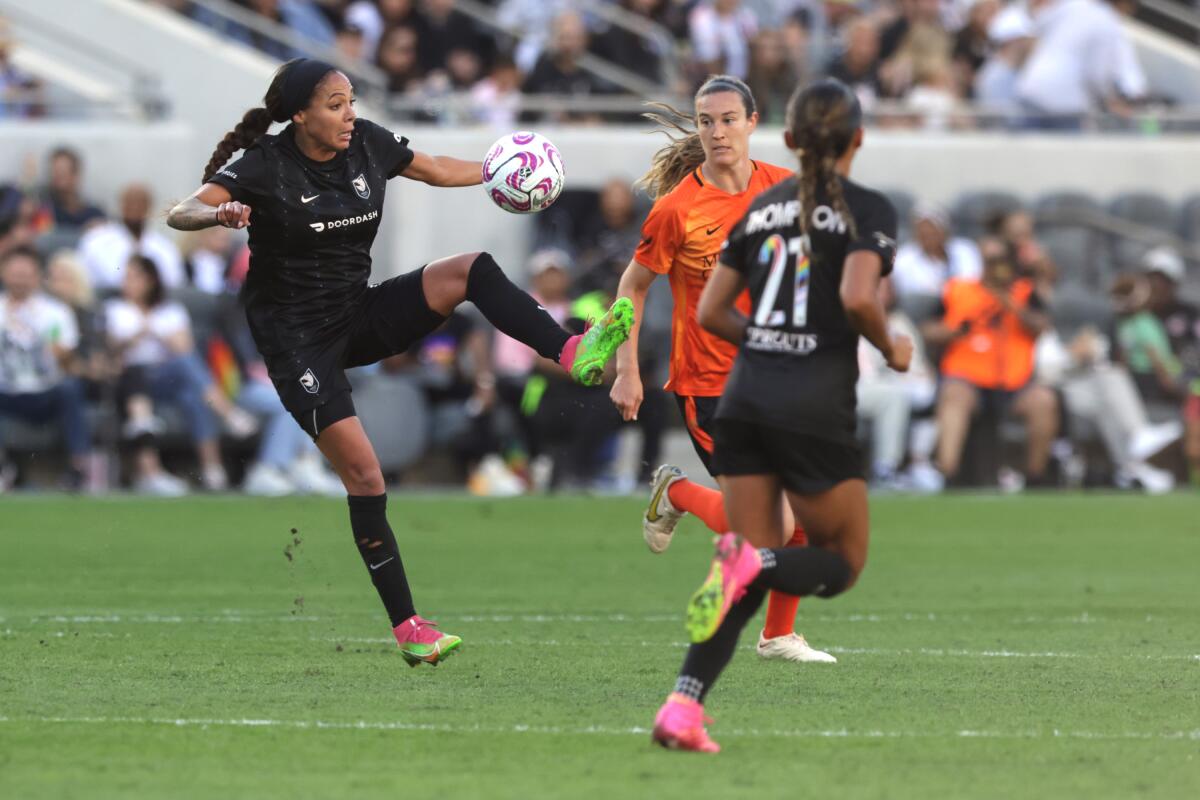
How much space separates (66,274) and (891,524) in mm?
6966

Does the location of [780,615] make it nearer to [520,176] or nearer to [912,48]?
[520,176]

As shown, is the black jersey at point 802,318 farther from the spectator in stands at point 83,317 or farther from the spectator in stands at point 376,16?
the spectator in stands at point 376,16

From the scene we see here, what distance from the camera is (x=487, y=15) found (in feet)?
69.6

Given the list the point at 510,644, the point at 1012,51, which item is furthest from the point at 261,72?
Result: the point at 510,644

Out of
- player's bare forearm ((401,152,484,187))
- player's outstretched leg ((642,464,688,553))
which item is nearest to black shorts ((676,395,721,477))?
player's outstretched leg ((642,464,688,553))

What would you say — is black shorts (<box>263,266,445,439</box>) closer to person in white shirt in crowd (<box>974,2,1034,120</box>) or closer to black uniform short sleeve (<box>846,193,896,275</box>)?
black uniform short sleeve (<box>846,193,896,275</box>)

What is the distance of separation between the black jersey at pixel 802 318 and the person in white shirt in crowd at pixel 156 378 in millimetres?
10866

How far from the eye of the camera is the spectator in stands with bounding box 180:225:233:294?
1767 cm

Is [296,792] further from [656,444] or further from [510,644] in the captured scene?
[656,444]

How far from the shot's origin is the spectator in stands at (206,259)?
1767 cm

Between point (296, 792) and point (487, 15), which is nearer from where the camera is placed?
point (296, 792)

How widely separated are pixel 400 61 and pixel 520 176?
11.5m

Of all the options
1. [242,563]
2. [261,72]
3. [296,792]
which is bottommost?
[242,563]

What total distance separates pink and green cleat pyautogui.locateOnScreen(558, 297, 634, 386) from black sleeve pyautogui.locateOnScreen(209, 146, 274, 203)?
1345 mm
